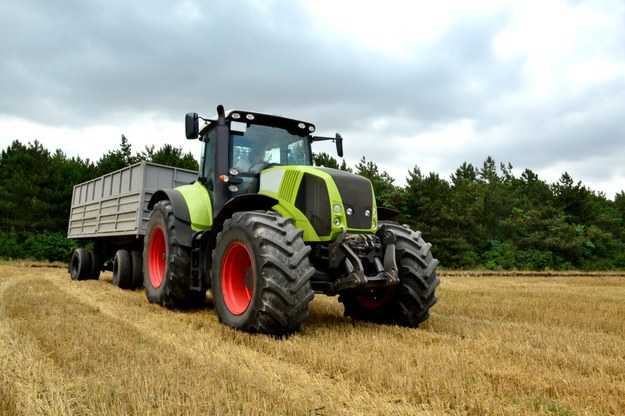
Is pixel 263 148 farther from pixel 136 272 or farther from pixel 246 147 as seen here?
pixel 136 272

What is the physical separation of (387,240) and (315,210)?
0.90 m

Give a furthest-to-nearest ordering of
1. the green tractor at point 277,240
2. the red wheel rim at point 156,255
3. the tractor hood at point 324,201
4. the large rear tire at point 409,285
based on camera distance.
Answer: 1. the red wheel rim at point 156,255
2. the large rear tire at point 409,285
3. the tractor hood at point 324,201
4. the green tractor at point 277,240

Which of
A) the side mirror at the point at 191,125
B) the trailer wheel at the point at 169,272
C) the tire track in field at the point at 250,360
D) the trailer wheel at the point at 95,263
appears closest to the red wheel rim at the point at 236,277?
the tire track in field at the point at 250,360

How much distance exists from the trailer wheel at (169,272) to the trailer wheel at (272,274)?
1448 mm

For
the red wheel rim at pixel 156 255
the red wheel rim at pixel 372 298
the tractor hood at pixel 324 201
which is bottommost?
the red wheel rim at pixel 372 298

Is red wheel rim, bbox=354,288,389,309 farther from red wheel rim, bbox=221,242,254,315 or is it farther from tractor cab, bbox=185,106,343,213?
tractor cab, bbox=185,106,343,213

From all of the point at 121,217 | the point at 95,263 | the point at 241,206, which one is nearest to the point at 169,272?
the point at 241,206

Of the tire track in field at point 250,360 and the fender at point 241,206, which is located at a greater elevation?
the fender at point 241,206

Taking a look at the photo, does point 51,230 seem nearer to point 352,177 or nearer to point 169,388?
point 352,177

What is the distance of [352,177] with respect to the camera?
5.93 m

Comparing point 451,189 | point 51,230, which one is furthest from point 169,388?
point 451,189

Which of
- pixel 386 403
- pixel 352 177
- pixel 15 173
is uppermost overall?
pixel 15 173

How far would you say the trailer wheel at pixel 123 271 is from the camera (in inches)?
400

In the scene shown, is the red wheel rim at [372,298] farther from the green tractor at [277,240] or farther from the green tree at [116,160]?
the green tree at [116,160]
